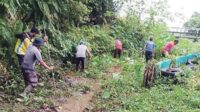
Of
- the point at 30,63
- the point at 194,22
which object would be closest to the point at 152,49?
the point at 30,63

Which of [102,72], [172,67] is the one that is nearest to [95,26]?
[102,72]

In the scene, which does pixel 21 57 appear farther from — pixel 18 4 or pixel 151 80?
pixel 151 80

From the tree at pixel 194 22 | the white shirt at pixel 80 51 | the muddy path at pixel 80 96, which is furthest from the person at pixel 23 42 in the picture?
the tree at pixel 194 22

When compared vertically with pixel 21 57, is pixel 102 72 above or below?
below

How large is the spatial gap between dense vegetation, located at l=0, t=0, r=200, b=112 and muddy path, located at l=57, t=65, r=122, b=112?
0.23 metres

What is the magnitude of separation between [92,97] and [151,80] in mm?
2186

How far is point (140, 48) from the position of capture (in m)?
23.4

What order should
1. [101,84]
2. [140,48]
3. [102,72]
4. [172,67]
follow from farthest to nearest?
[140,48] → [102,72] → [172,67] → [101,84]

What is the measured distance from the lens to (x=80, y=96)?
432 inches

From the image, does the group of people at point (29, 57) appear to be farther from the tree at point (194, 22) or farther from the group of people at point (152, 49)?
the tree at point (194, 22)

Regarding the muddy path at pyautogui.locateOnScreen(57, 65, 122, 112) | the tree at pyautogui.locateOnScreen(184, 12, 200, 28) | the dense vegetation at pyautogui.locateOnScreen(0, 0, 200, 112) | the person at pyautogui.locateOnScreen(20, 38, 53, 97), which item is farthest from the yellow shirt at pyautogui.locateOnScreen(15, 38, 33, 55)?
the tree at pyautogui.locateOnScreen(184, 12, 200, 28)

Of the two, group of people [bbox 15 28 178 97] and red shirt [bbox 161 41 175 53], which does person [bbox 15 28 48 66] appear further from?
Answer: red shirt [bbox 161 41 175 53]

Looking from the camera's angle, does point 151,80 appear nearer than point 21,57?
No

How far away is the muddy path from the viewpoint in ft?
31.9
